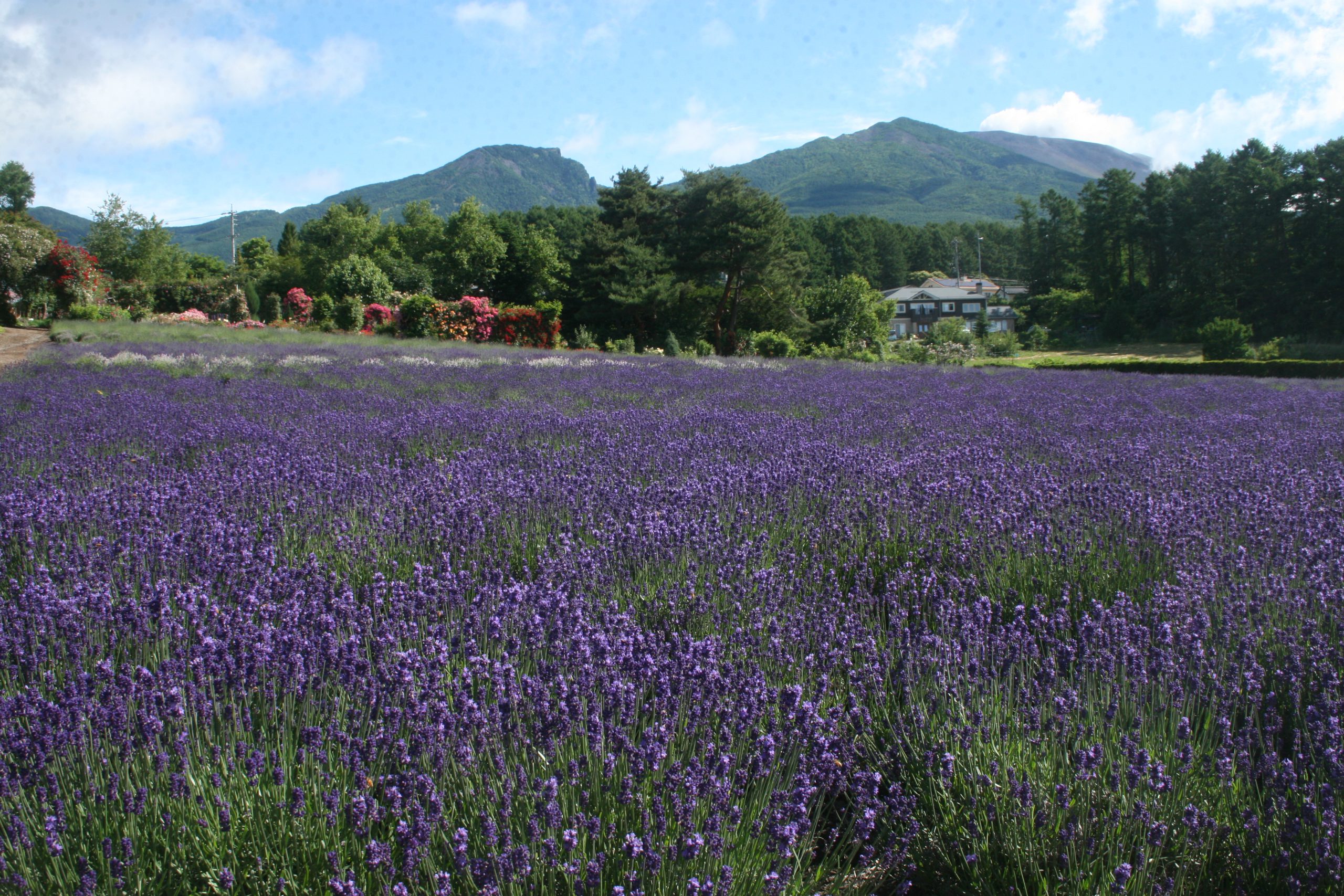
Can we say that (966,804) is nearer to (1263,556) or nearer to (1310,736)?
(1310,736)

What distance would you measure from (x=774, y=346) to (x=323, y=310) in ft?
54.4

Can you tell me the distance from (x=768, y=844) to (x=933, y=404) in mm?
7695

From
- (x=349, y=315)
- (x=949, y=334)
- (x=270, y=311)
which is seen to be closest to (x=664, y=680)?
(x=349, y=315)

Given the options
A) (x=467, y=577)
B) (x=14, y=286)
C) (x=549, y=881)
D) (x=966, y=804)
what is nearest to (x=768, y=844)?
(x=549, y=881)

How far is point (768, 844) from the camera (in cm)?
149

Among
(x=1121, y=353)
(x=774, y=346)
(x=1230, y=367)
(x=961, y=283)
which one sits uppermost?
(x=961, y=283)

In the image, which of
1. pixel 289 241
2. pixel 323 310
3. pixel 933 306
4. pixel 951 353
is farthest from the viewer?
pixel 933 306

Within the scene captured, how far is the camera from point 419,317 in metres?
26.6

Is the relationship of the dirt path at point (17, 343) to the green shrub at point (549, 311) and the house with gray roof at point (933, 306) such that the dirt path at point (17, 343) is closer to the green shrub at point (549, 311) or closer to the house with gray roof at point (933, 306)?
the green shrub at point (549, 311)

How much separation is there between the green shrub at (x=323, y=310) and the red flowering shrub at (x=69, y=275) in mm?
6799

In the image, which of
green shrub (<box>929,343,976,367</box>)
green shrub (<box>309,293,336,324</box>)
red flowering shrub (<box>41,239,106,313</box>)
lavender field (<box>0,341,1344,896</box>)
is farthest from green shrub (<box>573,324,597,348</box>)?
lavender field (<box>0,341,1344,896</box>)

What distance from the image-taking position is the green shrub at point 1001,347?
1449 inches

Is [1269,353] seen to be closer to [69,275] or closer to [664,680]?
[664,680]

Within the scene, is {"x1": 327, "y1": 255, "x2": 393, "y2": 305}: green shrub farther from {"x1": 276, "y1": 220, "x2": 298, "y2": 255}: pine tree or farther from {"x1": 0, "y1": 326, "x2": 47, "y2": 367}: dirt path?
{"x1": 276, "y1": 220, "x2": 298, "y2": 255}: pine tree
